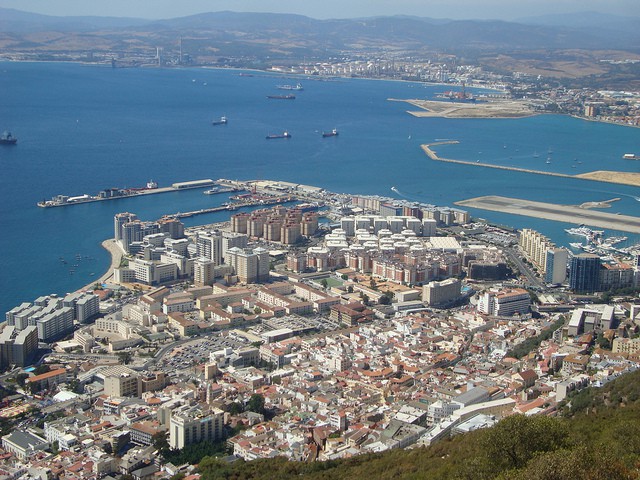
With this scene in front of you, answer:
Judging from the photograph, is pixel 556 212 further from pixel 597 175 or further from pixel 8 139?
pixel 8 139

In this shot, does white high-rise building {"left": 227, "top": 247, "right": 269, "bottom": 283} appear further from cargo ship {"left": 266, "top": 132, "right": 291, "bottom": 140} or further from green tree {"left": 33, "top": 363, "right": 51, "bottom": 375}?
cargo ship {"left": 266, "top": 132, "right": 291, "bottom": 140}

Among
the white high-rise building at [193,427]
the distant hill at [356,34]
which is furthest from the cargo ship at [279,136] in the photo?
the distant hill at [356,34]

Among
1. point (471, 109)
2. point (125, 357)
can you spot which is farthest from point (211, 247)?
point (471, 109)

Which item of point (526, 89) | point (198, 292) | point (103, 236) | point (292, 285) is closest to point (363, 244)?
point (292, 285)

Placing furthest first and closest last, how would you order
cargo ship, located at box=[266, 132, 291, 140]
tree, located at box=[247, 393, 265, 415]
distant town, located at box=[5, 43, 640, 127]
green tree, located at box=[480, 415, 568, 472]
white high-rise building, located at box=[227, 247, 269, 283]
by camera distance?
distant town, located at box=[5, 43, 640, 127] → cargo ship, located at box=[266, 132, 291, 140] → white high-rise building, located at box=[227, 247, 269, 283] → tree, located at box=[247, 393, 265, 415] → green tree, located at box=[480, 415, 568, 472]

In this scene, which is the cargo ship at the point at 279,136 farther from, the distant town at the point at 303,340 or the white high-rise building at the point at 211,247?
the white high-rise building at the point at 211,247

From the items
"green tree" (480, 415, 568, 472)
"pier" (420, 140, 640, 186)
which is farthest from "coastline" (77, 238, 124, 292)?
"pier" (420, 140, 640, 186)

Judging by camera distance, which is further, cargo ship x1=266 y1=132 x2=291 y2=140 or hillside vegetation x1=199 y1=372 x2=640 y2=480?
cargo ship x1=266 y1=132 x2=291 y2=140
